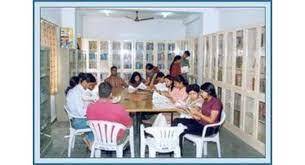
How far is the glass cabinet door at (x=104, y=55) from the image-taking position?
10367mm

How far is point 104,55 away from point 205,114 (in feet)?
19.7

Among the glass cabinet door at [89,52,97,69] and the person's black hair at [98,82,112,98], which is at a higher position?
the glass cabinet door at [89,52,97,69]

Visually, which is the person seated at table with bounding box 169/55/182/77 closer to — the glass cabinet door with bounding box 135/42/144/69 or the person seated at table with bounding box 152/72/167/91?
the person seated at table with bounding box 152/72/167/91

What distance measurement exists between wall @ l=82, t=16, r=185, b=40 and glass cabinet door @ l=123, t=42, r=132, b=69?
0.91ft

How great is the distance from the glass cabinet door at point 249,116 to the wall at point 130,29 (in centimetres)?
543

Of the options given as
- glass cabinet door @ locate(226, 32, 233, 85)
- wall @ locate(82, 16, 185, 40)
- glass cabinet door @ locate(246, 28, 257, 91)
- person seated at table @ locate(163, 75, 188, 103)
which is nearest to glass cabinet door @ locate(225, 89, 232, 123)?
glass cabinet door @ locate(226, 32, 233, 85)

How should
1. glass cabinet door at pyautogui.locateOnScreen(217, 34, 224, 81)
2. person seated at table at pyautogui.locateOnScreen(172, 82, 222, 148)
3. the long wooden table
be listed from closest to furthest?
person seated at table at pyautogui.locateOnScreen(172, 82, 222, 148) < the long wooden table < glass cabinet door at pyautogui.locateOnScreen(217, 34, 224, 81)

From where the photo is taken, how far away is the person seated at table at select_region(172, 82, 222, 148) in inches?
186

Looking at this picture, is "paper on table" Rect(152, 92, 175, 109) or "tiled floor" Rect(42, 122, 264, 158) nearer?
"tiled floor" Rect(42, 122, 264, 158)

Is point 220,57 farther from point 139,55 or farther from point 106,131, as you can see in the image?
point 139,55

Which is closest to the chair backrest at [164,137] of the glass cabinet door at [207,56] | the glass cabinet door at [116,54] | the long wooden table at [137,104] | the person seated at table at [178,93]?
the long wooden table at [137,104]

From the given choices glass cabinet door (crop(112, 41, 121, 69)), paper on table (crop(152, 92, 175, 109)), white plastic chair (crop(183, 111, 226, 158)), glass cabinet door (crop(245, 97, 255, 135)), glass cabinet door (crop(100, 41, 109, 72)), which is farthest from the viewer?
glass cabinet door (crop(112, 41, 121, 69))
